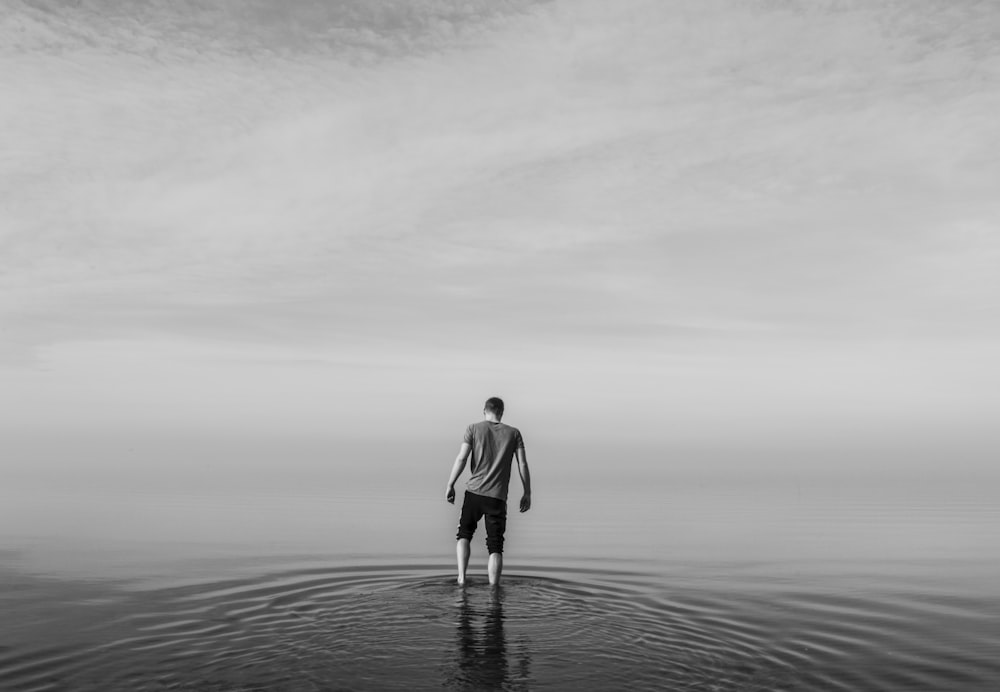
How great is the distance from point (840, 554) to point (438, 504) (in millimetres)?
18733

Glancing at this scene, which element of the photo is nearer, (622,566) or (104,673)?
(104,673)

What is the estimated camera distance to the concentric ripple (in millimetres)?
7121

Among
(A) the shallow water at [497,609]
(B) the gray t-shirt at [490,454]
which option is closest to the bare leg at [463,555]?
(A) the shallow water at [497,609]

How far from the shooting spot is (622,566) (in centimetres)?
1497

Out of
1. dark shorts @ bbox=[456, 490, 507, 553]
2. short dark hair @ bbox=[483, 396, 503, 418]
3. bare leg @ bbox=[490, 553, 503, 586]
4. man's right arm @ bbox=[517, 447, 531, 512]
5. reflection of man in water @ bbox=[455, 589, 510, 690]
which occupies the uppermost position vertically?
short dark hair @ bbox=[483, 396, 503, 418]

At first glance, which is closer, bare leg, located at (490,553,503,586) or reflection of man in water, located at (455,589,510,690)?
reflection of man in water, located at (455,589,510,690)

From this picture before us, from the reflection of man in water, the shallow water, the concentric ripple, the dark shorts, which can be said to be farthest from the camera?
the dark shorts

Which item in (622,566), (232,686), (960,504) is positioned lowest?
(232,686)

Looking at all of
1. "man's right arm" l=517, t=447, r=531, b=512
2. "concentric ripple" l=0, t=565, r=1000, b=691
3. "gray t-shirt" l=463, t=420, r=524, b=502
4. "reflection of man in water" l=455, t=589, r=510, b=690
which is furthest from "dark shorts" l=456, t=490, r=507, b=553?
"reflection of man in water" l=455, t=589, r=510, b=690

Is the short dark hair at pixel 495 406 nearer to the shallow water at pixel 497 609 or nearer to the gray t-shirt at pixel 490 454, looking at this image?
the gray t-shirt at pixel 490 454

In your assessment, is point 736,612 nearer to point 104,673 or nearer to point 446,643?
point 446,643

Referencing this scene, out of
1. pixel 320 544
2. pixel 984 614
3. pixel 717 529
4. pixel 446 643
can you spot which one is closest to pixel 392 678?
pixel 446 643

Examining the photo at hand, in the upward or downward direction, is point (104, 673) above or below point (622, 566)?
below

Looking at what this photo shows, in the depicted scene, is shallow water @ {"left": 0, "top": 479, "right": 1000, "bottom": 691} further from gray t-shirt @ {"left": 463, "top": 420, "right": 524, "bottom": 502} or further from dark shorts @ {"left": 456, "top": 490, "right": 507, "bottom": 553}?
gray t-shirt @ {"left": 463, "top": 420, "right": 524, "bottom": 502}
